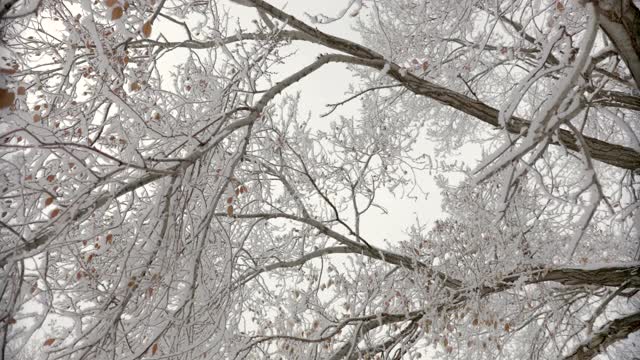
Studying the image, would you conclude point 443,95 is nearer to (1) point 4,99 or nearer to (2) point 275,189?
(2) point 275,189

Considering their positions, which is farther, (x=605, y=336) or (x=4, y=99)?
(x=605, y=336)

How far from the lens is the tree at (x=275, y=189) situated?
7.78ft

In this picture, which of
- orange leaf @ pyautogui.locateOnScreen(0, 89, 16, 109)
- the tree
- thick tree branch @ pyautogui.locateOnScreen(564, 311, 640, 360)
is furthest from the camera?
thick tree branch @ pyautogui.locateOnScreen(564, 311, 640, 360)

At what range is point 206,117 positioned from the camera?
10.7 feet

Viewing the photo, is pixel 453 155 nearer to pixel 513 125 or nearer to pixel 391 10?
pixel 391 10

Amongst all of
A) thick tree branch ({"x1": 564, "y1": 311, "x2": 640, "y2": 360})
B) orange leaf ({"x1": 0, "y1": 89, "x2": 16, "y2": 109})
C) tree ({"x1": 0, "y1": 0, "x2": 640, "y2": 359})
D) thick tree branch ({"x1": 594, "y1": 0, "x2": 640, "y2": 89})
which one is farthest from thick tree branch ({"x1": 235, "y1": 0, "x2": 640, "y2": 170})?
orange leaf ({"x1": 0, "y1": 89, "x2": 16, "y2": 109})

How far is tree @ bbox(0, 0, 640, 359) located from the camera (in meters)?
2.37

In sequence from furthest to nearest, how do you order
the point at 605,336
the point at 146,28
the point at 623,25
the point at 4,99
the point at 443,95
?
the point at 605,336, the point at 443,95, the point at 623,25, the point at 146,28, the point at 4,99

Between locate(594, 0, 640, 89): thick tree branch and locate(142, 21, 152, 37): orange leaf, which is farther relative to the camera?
locate(594, 0, 640, 89): thick tree branch

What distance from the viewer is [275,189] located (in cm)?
518

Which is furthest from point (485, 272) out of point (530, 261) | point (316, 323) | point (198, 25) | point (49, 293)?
point (49, 293)

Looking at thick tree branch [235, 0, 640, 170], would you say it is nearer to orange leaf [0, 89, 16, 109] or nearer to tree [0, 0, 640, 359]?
tree [0, 0, 640, 359]

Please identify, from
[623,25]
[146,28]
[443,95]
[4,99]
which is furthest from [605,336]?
[4,99]

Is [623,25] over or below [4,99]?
over
